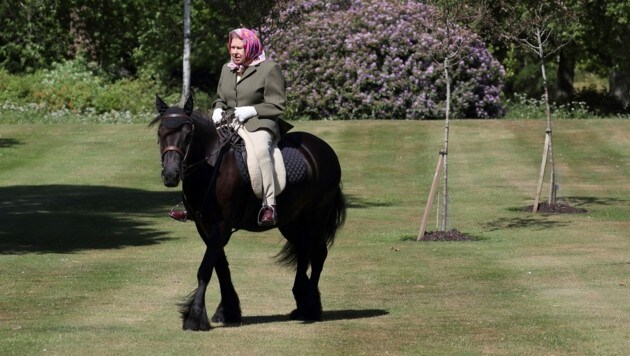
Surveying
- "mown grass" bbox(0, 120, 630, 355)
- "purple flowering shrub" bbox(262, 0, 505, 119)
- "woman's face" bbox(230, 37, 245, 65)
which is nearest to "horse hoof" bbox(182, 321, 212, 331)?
"mown grass" bbox(0, 120, 630, 355)

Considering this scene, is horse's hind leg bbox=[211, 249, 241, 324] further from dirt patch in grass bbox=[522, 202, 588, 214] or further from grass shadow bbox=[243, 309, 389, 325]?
dirt patch in grass bbox=[522, 202, 588, 214]

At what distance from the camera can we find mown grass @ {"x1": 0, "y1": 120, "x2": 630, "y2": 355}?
41.1 feet

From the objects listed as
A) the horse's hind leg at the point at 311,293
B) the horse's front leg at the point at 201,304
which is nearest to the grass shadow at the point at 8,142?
the horse's hind leg at the point at 311,293

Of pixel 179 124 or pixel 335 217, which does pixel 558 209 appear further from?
pixel 179 124

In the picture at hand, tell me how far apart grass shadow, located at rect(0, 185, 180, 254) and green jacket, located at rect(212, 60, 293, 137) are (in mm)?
8450

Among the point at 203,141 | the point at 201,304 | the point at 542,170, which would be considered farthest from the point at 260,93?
the point at 542,170

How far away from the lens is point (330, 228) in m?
14.6

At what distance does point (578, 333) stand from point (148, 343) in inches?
155

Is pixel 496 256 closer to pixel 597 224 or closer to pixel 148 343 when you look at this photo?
pixel 597 224

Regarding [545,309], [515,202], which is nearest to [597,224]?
[515,202]

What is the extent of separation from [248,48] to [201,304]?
8.18 ft

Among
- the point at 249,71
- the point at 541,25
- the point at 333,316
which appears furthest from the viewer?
the point at 541,25

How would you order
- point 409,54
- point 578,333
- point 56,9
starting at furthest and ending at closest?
point 56,9 < point 409,54 < point 578,333

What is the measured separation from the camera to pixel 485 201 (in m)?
30.8
